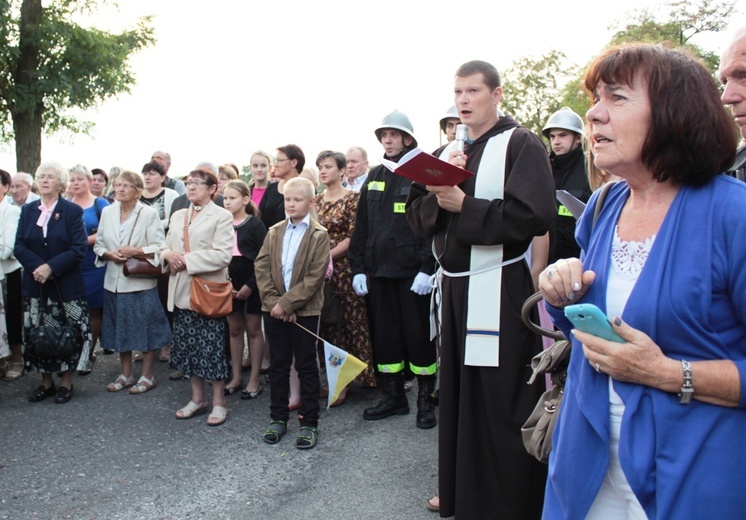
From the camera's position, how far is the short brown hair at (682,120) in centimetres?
167

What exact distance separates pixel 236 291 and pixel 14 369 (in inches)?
105

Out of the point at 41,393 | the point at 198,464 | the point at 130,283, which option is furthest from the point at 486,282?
the point at 41,393

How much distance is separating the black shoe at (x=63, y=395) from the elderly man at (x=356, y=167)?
128 inches

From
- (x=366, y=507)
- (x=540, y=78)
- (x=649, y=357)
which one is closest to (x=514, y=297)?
(x=366, y=507)

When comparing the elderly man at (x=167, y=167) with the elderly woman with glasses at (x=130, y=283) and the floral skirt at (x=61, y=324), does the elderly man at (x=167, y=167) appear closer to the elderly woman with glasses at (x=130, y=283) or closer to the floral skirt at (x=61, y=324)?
the elderly woman with glasses at (x=130, y=283)

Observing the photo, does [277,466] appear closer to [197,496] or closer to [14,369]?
[197,496]

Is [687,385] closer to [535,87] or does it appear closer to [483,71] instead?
[483,71]

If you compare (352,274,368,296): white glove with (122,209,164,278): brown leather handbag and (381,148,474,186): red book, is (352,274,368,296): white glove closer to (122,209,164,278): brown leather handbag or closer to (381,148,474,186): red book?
(122,209,164,278): brown leather handbag

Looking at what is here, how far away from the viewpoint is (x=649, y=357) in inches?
64.1

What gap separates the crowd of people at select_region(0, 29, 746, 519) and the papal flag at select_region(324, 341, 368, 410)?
16cm

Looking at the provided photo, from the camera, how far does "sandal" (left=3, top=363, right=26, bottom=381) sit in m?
6.88

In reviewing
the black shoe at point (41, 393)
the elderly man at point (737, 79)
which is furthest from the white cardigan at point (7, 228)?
the elderly man at point (737, 79)

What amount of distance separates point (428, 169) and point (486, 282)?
70cm

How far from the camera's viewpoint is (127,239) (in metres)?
6.38
